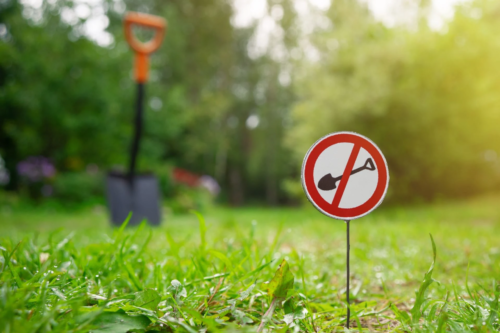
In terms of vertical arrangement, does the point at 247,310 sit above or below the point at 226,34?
below

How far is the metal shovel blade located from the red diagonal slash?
138 inches

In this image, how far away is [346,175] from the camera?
132cm

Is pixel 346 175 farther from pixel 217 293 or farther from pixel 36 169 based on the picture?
pixel 36 169

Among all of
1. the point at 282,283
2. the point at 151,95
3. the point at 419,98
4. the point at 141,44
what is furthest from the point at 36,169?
the point at 282,283

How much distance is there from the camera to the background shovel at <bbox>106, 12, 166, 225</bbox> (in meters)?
4.34

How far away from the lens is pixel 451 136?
30.5 ft

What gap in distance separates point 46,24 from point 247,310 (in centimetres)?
1037

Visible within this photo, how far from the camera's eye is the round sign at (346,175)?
132 cm

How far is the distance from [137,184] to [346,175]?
377 centimetres

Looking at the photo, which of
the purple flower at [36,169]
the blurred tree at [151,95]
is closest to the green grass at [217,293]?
the blurred tree at [151,95]

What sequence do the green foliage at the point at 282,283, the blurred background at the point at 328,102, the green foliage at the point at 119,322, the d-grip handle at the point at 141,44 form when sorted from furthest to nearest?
the blurred background at the point at 328,102 → the d-grip handle at the point at 141,44 → the green foliage at the point at 282,283 → the green foliage at the point at 119,322

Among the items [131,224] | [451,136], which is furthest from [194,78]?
[131,224]

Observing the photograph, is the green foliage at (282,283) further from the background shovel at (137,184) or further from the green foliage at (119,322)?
the background shovel at (137,184)

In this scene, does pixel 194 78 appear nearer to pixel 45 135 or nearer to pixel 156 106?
pixel 156 106
